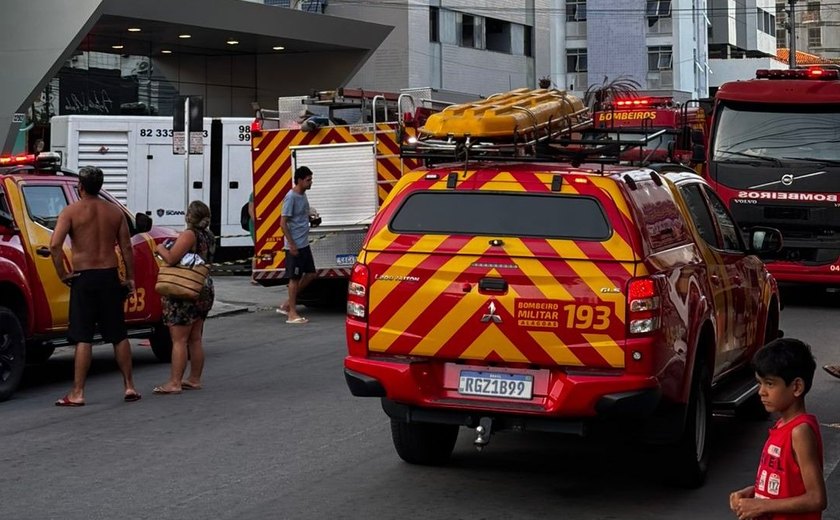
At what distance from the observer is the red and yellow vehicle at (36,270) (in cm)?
1170

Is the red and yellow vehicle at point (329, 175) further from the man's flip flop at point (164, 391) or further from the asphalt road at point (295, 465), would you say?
the man's flip flop at point (164, 391)

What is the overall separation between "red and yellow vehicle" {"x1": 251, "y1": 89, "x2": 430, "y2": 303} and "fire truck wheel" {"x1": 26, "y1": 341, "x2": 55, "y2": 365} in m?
4.91

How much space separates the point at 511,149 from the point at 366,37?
1119 inches

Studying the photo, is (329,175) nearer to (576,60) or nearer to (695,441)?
(695,441)

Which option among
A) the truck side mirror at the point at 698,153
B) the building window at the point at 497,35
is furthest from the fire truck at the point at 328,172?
the building window at the point at 497,35

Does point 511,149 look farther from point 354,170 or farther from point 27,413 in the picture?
point 354,170

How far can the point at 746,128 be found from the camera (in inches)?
739

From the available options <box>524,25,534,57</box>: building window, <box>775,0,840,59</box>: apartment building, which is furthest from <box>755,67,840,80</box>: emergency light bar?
<box>775,0,840,59</box>: apartment building

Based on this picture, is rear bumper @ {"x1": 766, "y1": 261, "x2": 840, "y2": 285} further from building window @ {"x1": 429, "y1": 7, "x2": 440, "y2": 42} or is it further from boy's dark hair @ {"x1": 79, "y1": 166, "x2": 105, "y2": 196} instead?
building window @ {"x1": 429, "y1": 7, "x2": 440, "y2": 42}

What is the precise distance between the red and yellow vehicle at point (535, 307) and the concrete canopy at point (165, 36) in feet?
67.6

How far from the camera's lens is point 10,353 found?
11633 millimetres

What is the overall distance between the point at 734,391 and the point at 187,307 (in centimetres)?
475

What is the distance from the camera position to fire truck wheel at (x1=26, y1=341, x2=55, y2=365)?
12484 mm

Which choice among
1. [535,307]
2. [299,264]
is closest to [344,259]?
[299,264]
